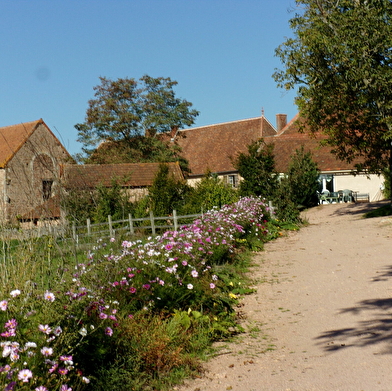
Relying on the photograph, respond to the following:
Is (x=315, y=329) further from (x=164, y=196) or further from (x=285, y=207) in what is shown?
(x=164, y=196)

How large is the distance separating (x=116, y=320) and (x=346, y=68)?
15.7 meters

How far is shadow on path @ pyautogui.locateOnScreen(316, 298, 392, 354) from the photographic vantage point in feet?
19.1

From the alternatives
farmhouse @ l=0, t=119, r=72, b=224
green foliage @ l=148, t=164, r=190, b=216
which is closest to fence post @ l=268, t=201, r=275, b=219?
green foliage @ l=148, t=164, r=190, b=216

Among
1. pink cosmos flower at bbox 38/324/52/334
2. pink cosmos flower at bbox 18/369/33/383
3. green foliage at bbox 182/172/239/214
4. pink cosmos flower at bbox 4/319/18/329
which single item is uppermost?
green foliage at bbox 182/172/239/214

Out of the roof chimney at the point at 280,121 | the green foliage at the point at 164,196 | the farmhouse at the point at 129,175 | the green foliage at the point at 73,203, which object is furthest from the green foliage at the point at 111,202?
the roof chimney at the point at 280,121

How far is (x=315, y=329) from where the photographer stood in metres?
6.66

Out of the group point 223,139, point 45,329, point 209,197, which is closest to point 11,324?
point 45,329

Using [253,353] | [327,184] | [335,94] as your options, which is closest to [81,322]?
[253,353]

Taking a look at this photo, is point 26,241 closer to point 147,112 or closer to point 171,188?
point 171,188

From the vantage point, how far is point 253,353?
607cm

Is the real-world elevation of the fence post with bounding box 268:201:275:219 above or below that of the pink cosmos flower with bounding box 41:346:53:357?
above

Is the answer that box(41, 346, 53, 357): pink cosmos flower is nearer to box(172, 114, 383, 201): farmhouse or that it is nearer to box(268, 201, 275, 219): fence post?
box(268, 201, 275, 219): fence post

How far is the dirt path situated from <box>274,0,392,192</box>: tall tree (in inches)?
309

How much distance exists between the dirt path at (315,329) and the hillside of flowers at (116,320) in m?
0.41
